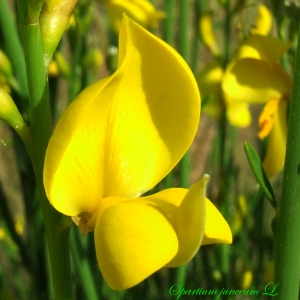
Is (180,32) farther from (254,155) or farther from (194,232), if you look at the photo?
(194,232)

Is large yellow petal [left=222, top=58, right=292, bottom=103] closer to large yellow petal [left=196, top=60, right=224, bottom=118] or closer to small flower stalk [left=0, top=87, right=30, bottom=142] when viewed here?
large yellow petal [left=196, top=60, right=224, bottom=118]

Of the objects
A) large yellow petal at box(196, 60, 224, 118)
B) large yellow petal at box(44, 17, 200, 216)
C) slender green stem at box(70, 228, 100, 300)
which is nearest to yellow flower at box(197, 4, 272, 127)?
A: large yellow petal at box(196, 60, 224, 118)

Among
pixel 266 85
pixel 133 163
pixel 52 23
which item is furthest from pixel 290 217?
pixel 266 85

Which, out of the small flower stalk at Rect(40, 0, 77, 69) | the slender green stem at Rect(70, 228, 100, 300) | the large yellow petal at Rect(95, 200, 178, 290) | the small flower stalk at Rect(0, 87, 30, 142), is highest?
the small flower stalk at Rect(40, 0, 77, 69)

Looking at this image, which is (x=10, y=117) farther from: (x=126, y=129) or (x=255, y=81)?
(x=255, y=81)

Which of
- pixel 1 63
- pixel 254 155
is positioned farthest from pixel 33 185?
pixel 254 155

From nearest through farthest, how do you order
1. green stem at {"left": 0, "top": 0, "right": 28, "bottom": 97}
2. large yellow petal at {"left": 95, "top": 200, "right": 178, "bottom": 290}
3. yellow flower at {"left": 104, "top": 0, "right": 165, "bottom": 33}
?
large yellow petal at {"left": 95, "top": 200, "right": 178, "bottom": 290} → green stem at {"left": 0, "top": 0, "right": 28, "bottom": 97} → yellow flower at {"left": 104, "top": 0, "right": 165, "bottom": 33}
